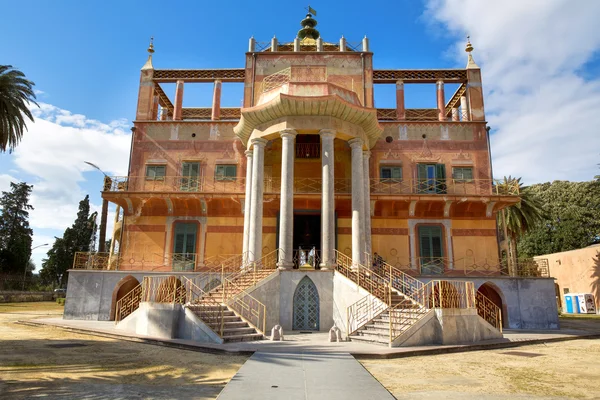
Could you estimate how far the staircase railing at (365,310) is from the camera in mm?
15430

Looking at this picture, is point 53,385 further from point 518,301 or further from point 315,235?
point 518,301

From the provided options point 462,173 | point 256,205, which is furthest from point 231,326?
point 462,173

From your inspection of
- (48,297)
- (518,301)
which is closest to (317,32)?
(518,301)

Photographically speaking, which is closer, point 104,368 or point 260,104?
point 104,368

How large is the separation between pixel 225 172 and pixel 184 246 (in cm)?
519

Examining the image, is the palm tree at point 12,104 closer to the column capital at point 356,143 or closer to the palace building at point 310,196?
the palace building at point 310,196

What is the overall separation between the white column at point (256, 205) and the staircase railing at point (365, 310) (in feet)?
17.5

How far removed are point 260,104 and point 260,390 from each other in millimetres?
15748

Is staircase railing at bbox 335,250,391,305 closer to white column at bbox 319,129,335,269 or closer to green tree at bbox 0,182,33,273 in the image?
white column at bbox 319,129,335,269

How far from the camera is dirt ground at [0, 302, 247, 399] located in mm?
7188

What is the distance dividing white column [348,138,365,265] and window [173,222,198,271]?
33.5 feet

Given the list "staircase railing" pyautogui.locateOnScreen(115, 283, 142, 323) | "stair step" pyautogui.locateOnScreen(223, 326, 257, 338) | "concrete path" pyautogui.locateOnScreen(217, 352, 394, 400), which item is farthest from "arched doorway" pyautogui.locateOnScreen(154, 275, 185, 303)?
"concrete path" pyautogui.locateOnScreen(217, 352, 394, 400)

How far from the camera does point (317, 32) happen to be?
1246 inches

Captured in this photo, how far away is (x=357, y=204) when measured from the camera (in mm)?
19734
